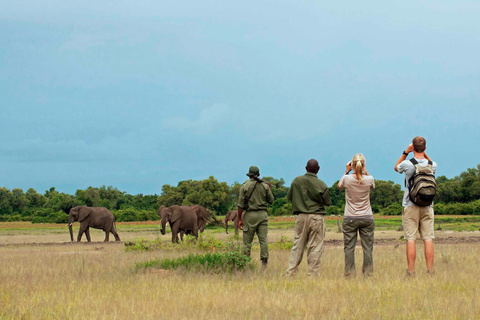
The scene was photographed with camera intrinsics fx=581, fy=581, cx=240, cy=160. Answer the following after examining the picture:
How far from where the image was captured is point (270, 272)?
37.9 feet

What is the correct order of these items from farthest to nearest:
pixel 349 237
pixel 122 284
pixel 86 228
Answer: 1. pixel 86 228
2. pixel 349 237
3. pixel 122 284

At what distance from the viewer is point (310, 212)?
10.7 m

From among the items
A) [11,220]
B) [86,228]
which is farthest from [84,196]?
[86,228]

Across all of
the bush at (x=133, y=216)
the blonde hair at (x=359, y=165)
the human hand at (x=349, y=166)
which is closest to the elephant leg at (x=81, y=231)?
the human hand at (x=349, y=166)

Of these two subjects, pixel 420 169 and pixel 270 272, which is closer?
pixel 420 169

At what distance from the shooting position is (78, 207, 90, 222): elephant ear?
31000mm

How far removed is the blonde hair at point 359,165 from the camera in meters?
10.3

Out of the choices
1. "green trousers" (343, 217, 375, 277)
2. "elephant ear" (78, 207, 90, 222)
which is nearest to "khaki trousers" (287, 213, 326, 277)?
"green trousers" (343, 217, 375, 277)

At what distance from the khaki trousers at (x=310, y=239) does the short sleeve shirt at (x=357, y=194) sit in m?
0.61

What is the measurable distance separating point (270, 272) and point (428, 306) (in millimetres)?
4406

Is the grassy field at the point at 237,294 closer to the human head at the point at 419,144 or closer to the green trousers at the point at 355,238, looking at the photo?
the green trousers at the point at 355,238

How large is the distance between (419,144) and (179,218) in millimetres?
15697

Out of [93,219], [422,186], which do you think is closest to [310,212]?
[422,186]

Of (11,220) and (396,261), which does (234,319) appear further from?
(11,220)
